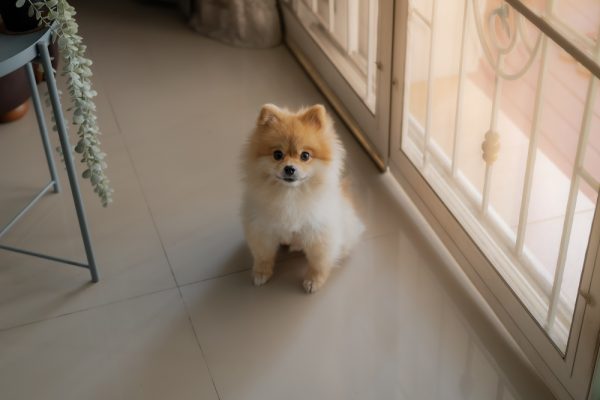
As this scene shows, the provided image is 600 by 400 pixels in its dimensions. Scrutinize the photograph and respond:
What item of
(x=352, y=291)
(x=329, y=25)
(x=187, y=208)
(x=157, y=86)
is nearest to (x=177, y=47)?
(x=157, y=86)

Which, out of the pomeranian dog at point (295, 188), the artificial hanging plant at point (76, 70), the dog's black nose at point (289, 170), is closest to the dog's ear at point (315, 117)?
the pomeranian dog at point (295, 188)

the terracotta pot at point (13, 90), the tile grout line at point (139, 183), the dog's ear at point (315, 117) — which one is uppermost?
the dog's ear at point (315, 117)

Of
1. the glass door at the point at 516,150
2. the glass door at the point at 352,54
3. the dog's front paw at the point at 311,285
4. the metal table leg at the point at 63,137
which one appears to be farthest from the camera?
the glass door at the point at 352,54

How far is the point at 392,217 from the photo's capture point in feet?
8.13

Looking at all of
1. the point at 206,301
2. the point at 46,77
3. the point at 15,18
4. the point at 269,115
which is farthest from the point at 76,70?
the point at 206,301

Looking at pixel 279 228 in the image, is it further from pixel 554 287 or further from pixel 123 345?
pixel 554 287

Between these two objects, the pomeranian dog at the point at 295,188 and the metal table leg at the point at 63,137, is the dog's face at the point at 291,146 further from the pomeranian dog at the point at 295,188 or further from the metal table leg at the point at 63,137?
the metal table leg at the point at 63,137

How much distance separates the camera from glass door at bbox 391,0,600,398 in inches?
69.8

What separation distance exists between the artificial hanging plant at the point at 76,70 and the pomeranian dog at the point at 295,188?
367mm

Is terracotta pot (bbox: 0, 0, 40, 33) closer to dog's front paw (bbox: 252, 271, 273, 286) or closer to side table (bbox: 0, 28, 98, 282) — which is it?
side table (bbox: 0, 28, 98, 282)

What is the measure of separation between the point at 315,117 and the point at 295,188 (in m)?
0.18

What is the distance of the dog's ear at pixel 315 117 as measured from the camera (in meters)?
2.03

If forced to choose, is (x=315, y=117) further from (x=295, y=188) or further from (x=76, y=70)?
(x=76, y=70)

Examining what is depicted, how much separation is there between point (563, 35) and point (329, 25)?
1388 mm
